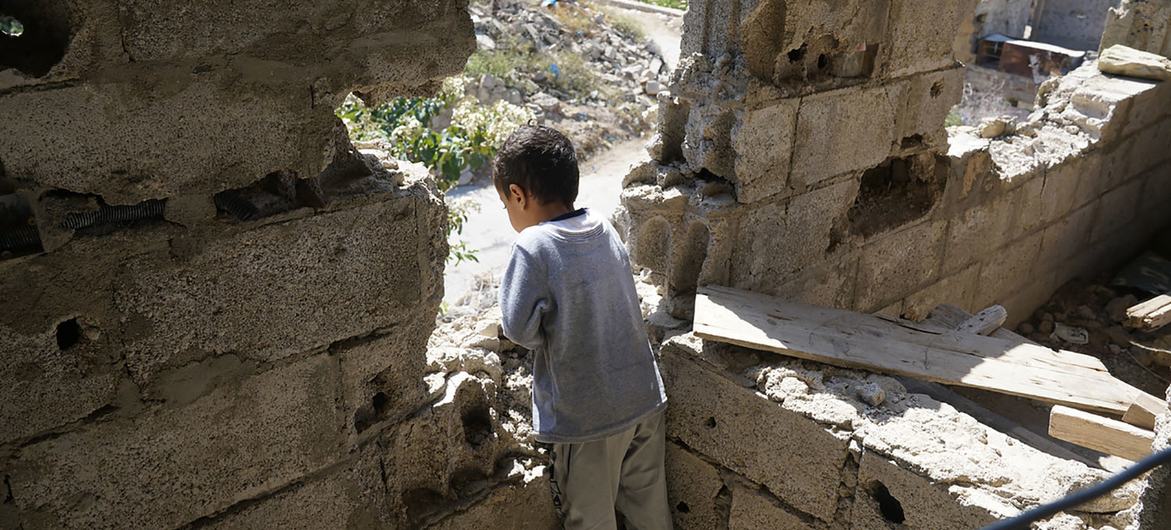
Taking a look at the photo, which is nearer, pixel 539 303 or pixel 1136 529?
pixel 1136 529

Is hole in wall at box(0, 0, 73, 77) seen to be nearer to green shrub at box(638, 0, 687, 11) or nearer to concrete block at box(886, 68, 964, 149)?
concrete block at box(886, 68, 964, 149)

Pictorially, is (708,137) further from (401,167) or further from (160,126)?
(160,126)

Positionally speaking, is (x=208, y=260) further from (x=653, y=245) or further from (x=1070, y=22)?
(x=1070, y=22)

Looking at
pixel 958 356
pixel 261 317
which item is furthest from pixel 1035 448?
pixel 261 317

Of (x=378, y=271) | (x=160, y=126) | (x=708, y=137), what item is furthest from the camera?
(x=708, y=137)

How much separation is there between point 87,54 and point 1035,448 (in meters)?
3.12

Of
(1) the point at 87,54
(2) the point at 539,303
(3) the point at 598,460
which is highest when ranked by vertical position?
(1) the point at 87,54

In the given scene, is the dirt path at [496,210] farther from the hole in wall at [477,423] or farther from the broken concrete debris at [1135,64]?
the broken concrete debris at [1135,64]

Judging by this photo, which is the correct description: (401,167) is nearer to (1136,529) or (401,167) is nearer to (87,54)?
(87,54)

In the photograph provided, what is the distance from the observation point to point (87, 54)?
2.15 metres

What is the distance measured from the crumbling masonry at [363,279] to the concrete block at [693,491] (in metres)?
0.01

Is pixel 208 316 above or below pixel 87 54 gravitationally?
below

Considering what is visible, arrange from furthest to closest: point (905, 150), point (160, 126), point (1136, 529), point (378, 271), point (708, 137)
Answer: point (905, 150)
point (708, 137)
point (378, 271)
point (1136, 529)
point (160, 126)

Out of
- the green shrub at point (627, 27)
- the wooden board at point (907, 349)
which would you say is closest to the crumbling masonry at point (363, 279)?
the wooden board at point (907, 349)
